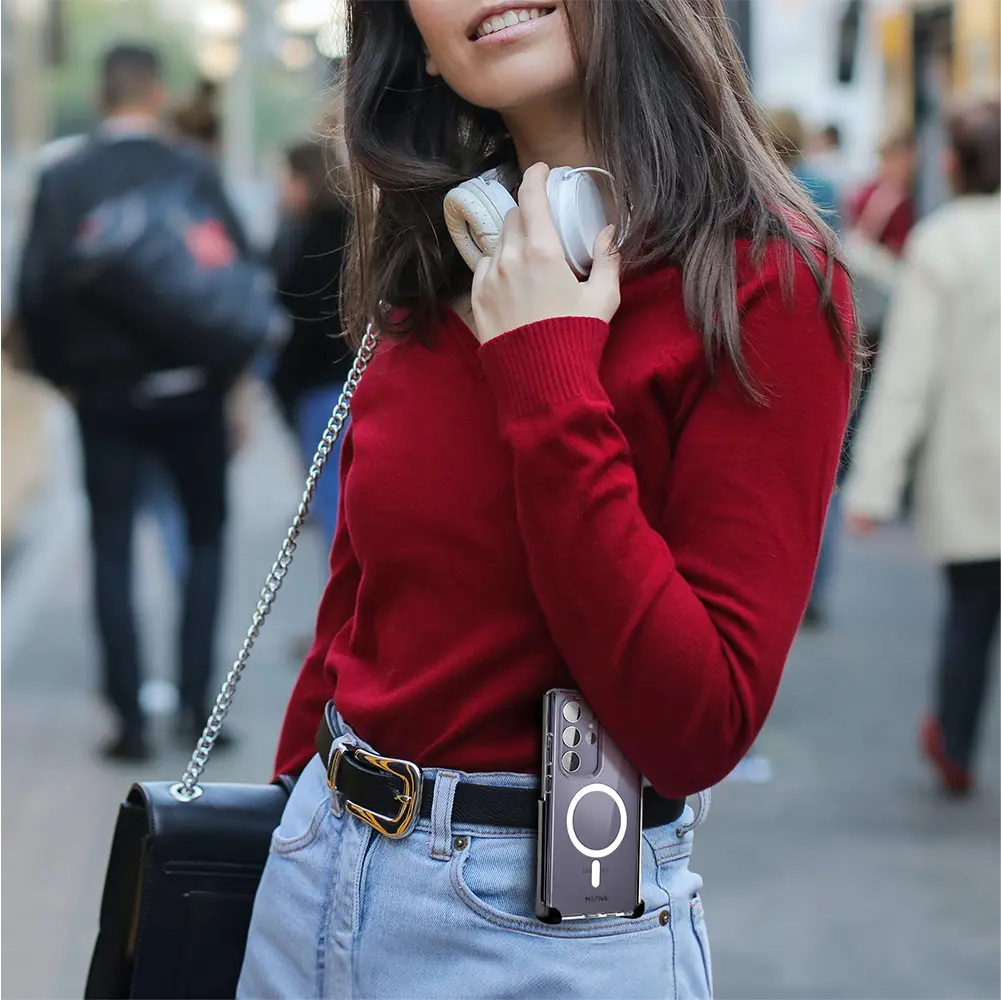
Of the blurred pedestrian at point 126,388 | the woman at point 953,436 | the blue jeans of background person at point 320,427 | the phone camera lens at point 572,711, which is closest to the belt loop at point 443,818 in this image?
the phone camera lens at point 572,711

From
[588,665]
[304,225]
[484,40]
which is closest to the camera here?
[588,665]

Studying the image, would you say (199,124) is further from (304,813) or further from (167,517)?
(304,813)

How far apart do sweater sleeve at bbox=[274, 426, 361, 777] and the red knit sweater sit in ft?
0.60

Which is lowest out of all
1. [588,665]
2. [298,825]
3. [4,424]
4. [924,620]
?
[924,620]

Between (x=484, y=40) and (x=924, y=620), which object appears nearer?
(x=484, y=40)

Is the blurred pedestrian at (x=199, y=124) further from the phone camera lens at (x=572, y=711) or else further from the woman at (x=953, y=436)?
→ the phone camera lens at (x=572, y=711)

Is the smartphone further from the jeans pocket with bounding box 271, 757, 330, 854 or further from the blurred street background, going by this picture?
the blurred street background

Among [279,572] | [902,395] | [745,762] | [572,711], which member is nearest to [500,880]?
[572,711]

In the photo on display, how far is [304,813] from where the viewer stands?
1796 mm

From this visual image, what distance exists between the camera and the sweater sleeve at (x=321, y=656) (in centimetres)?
190

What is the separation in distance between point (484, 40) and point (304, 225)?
174 inches

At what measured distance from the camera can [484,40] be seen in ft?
5.54

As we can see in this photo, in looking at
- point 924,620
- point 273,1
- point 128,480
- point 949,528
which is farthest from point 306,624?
point 273,1

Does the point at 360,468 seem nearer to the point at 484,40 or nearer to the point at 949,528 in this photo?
the point at 484,40
